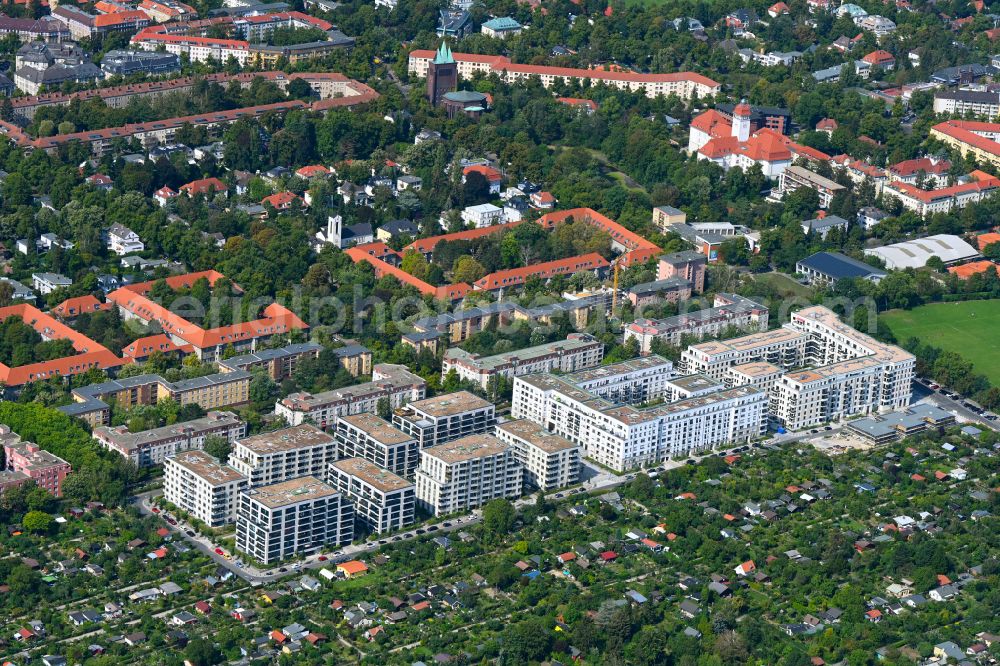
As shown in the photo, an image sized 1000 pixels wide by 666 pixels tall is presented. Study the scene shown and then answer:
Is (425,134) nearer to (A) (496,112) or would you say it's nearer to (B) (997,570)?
(A) (496,112)

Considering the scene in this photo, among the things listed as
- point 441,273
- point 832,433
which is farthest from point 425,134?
point 832,433

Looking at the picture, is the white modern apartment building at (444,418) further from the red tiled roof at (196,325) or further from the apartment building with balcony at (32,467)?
the apartment building with balcony at (32,467)

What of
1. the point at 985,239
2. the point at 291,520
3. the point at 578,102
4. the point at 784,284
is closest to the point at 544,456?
the point at 291,520

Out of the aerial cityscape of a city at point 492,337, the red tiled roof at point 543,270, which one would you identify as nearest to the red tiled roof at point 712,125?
the aerial cityscape of a city at point 492,337

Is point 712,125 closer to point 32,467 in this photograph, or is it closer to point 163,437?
point 163,437

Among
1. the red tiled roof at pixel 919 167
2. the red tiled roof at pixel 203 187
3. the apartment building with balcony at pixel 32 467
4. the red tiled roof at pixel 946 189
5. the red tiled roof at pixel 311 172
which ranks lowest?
the apartment building with balcony at pixel 32 467

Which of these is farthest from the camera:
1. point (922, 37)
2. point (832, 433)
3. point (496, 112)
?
point (922, 37)
